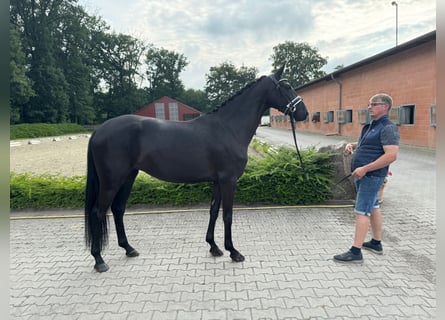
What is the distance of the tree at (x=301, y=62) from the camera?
60.1 m

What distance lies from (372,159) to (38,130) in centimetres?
3582

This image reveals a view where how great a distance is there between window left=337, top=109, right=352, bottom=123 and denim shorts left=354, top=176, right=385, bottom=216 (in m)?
17.7

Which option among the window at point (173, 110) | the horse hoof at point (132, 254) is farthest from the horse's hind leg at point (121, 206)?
the window at point (173, 110)

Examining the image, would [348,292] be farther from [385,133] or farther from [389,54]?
[389,54]

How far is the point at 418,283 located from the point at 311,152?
3.25 metres

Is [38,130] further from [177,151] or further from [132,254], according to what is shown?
[177,151]

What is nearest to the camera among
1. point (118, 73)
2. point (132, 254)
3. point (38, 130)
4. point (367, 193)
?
point (367, 193)

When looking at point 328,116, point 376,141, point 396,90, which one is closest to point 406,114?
point 396,90

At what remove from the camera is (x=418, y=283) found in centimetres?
270

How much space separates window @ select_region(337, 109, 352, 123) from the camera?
753 inches

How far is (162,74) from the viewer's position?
60.9 m

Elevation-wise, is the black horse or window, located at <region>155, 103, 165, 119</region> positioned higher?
window, located at <region>155, 103, 165, 119</region>

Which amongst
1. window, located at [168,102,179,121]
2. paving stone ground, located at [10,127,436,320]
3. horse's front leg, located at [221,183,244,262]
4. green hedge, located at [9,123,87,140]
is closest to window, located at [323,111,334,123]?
paving stone ground, located at [10,127,436,320]

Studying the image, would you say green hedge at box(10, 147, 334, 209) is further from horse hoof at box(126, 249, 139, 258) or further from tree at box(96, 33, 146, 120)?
tree at box(96, 33, 146, 120)
